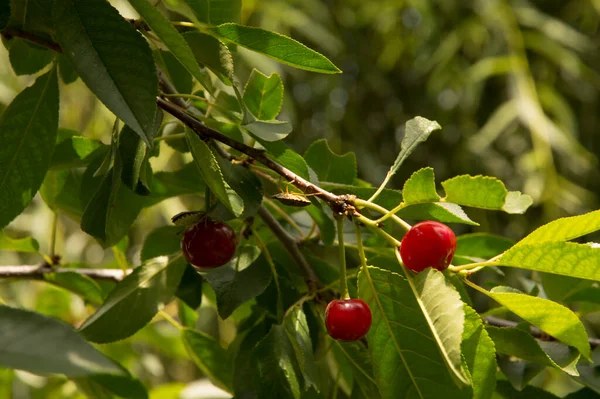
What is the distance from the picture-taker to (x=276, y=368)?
1.34 ft

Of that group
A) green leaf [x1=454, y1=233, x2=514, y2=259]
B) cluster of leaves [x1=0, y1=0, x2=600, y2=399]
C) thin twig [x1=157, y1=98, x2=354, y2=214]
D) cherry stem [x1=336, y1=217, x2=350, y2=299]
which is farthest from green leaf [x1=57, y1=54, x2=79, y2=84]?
green leaf [x1=454, y1=233, x2=514, y2=259]

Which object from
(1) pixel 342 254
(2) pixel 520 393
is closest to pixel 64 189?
(1) pixel 342 254

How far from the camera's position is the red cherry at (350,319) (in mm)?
377

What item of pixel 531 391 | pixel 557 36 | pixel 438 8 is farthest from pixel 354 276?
pixel 438 8

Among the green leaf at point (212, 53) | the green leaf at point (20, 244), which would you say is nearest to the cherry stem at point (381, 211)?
the green leaf at point (212, 53)

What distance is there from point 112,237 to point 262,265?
0.10 m

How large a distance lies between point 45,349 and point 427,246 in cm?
22

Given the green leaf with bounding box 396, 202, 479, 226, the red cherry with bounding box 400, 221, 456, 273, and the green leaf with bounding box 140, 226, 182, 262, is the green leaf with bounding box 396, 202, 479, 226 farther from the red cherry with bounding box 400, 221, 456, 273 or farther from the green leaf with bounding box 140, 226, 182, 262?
the green leaf with bounding box 140, 226, 182, 262

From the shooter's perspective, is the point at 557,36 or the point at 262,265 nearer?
the point at 262,265

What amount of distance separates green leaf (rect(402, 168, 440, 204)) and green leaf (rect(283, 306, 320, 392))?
0.34ft

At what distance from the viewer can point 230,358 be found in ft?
1.74

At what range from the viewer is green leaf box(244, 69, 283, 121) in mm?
482

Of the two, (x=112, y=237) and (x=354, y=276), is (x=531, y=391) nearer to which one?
(x=354, y=276)

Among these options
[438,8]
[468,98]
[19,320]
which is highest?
[19,320]
